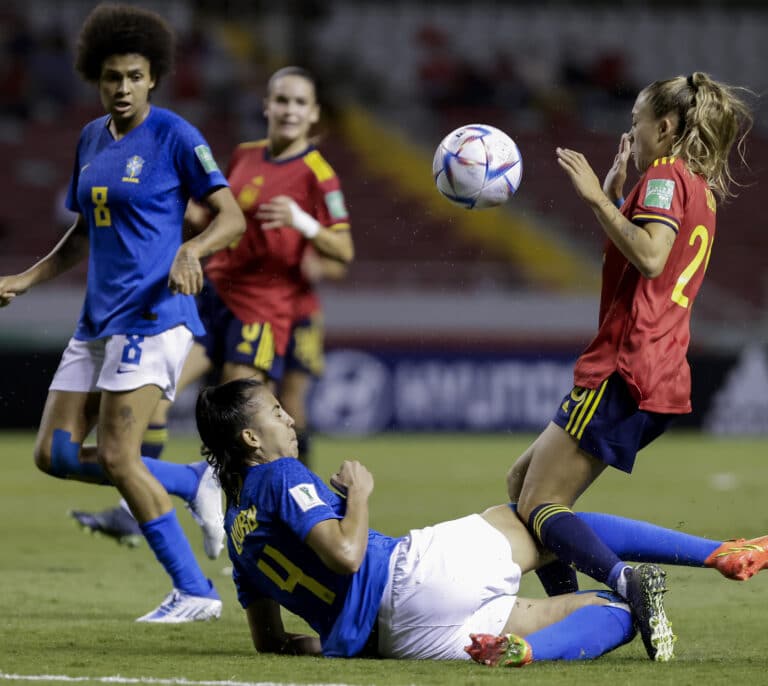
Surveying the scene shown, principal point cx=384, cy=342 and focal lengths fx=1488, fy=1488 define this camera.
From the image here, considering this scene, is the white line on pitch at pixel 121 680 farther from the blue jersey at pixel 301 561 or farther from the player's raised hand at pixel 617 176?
the player's raised hand at pixel 617 176

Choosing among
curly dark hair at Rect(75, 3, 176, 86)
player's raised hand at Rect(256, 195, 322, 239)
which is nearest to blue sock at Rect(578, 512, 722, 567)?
curly dark hair at Rect(75, 3, 176, 86)

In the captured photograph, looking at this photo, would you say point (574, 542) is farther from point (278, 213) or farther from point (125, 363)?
point (278, 213)

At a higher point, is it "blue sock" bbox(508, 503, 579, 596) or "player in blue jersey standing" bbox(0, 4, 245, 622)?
"player in blue jersey standing" bbox(0, 4, 245, 622)

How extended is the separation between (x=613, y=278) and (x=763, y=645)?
1340 millimetres

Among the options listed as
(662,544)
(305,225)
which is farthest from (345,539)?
(305,225)

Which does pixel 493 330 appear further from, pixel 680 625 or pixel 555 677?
pixel 555 677

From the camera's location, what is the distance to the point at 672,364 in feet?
16.1

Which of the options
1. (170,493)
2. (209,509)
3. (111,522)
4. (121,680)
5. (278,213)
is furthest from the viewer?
(278,213)

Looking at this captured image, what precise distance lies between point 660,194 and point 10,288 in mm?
2625

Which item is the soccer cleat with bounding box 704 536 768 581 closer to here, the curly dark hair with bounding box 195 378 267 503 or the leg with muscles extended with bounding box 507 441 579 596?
the leg with muscles extended with bounding box 507 441 579 596

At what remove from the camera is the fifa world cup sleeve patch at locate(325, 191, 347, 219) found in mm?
7809

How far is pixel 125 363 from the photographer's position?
5668 millimetres

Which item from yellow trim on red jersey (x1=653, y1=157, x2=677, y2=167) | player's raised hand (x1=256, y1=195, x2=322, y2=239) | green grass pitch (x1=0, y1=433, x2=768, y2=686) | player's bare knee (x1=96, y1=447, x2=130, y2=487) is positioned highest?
yellow trim on red jersey (x1=653, y1=157, x2=677, y2=167)

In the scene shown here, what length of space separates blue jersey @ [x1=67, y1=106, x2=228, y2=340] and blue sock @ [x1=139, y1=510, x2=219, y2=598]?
74cm
